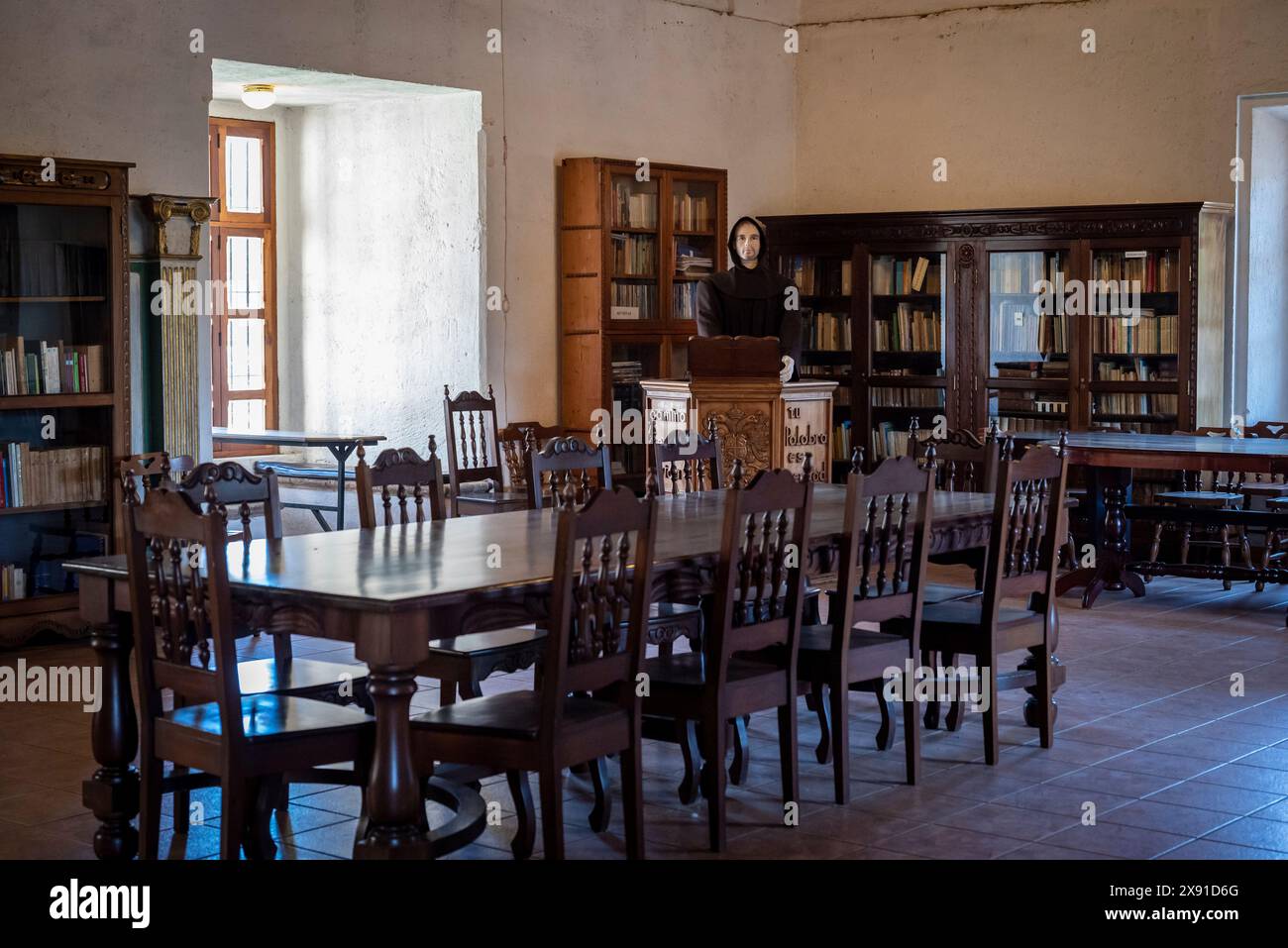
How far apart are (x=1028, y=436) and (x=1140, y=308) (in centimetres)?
146

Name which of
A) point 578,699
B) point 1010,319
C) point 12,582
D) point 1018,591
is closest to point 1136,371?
point 1010,319

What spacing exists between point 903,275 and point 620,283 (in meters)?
2.14

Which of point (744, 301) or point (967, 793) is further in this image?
point (744, 301)

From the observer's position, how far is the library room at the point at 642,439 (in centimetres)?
406

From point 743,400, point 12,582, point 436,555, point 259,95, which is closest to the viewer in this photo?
point 436,555

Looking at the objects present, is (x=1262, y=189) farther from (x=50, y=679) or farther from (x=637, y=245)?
(x=50, y=679)

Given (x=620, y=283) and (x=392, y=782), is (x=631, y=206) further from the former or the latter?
(x=392, y=782)

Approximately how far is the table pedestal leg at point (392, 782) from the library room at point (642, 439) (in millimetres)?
12

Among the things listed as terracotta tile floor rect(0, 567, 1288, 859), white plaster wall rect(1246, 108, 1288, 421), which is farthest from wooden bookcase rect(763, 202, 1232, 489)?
terracotta tile floor rect(0, 567, 1288, 859)

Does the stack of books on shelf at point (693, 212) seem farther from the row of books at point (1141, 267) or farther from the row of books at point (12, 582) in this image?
the row of books at point (12, 582)

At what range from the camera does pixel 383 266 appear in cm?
1021

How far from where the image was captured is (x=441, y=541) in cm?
477

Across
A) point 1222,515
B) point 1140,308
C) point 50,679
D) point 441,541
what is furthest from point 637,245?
point 441,541

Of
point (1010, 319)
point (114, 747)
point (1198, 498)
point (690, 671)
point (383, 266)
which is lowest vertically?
point (114, 747)
